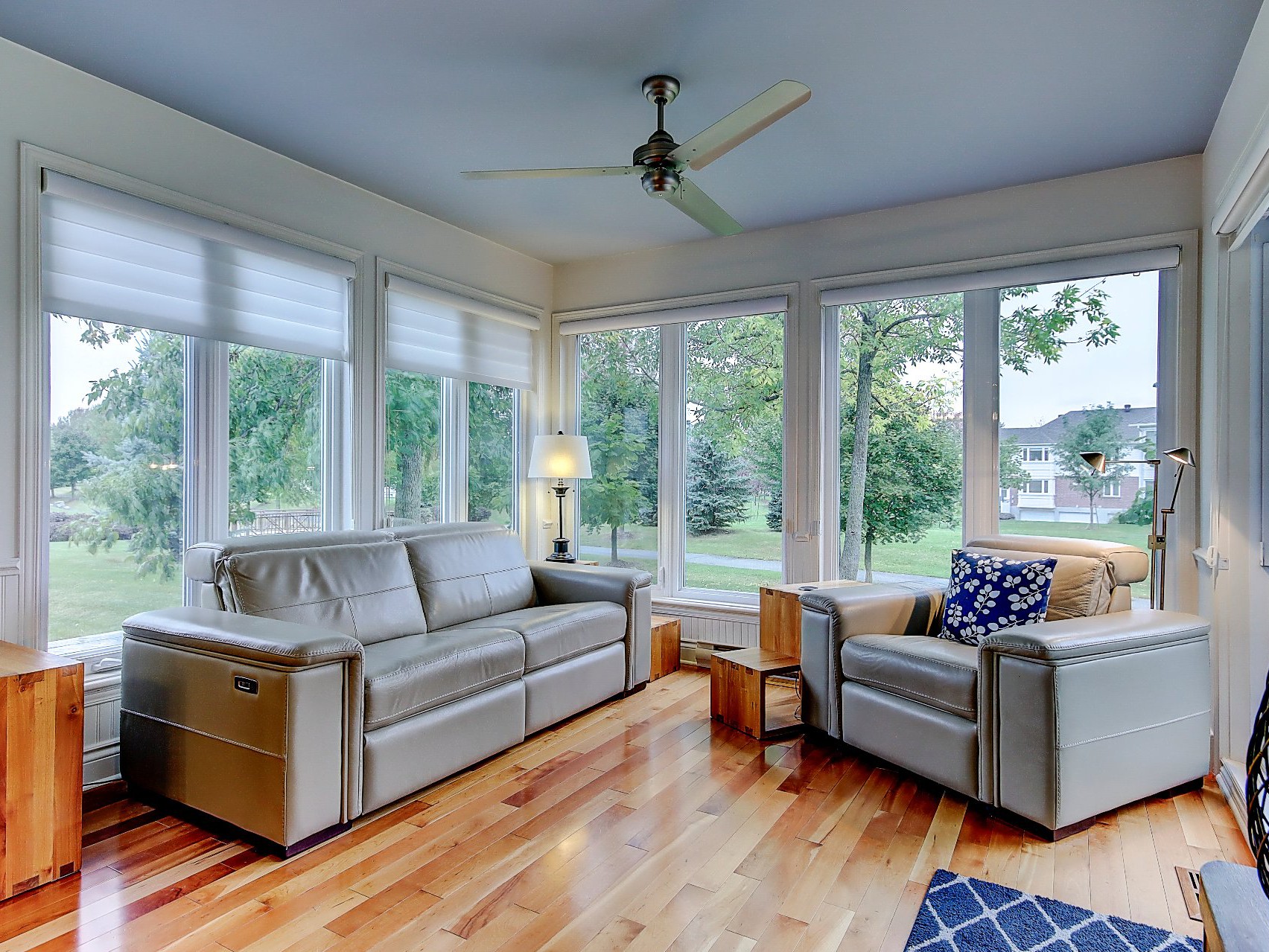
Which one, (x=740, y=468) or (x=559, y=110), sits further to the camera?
(x=740, y=468)

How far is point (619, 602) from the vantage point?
3.89 meters

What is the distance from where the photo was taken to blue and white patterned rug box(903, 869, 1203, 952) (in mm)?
1848

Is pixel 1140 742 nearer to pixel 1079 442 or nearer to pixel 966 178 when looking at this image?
pixel 1079 442

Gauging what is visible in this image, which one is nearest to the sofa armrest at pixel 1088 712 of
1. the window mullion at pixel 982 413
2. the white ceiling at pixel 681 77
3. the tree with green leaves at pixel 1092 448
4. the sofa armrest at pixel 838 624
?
the sofa armrest at pixel 838 624

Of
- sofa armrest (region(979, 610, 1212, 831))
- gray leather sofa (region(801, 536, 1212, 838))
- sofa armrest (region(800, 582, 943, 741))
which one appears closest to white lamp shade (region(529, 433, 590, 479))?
sofa armrest (region(800, 582, 943, 741))

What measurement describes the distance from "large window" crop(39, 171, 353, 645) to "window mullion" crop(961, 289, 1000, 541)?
309cm

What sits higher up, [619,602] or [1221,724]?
[619,602]

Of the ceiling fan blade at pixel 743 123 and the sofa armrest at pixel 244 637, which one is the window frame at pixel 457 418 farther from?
the ceiling fan blade at pixel 743 123

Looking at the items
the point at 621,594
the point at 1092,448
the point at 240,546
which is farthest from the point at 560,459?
the point at 1092,448

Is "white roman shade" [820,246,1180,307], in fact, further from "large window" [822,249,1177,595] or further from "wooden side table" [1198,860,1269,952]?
"wooden side table" [1198,860,1269,952]

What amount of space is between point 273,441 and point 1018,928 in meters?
3.27

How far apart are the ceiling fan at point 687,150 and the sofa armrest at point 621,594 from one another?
5.91 feet

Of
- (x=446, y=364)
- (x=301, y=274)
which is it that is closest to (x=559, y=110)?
(x=301, y=274)

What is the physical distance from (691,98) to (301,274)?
6.29ft
